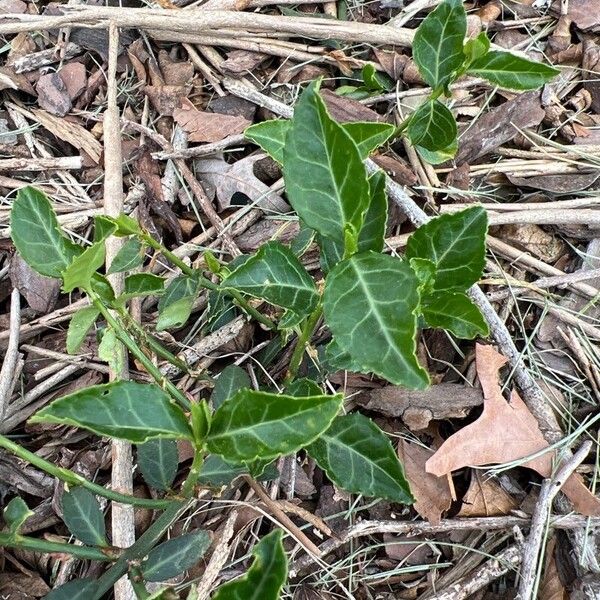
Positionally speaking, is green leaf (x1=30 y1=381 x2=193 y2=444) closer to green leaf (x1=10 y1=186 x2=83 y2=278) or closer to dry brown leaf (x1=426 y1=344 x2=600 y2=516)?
green leaf (x1=10 y1=186 x2=83 y2=278)

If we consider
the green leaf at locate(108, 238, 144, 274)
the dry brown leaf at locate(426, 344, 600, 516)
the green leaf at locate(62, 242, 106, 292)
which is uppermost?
the green leaf at locate(62, 242, 106, 292)

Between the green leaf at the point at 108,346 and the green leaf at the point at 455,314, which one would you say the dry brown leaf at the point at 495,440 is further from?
the green leaf at the point at 108,346

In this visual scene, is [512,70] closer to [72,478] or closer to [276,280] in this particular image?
[276,280]

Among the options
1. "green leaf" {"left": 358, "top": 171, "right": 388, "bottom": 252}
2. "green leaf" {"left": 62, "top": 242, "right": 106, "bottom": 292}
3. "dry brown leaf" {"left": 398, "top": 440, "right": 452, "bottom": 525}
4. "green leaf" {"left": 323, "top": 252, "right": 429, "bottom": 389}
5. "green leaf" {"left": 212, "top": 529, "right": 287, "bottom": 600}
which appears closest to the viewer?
"green leaf" {"left": 212, "top": 529, "right": 287, "bottom": 600}

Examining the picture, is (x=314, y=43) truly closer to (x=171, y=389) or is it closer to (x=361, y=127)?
(x=361, y=127)

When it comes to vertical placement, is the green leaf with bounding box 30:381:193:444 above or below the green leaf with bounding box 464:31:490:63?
below

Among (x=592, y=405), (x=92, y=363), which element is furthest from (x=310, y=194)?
(x=592, y=405)

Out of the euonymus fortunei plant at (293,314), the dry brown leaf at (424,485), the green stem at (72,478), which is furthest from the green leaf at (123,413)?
the dry brown leaf at (424,485)

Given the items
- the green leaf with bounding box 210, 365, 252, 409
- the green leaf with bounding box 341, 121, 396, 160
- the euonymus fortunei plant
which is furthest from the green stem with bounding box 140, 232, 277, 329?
the green leaf with bounding box 341, 121, 396, 160
